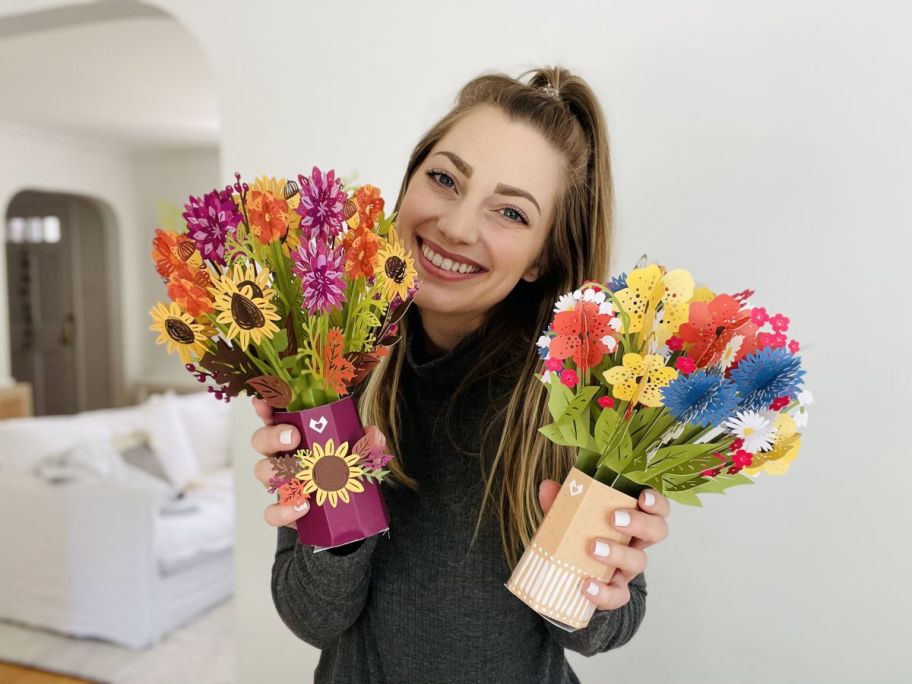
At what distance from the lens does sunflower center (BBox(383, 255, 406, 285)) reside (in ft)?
2.24

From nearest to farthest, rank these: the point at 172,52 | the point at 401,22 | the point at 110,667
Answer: the point at 401,22 < the point at 110,667 < the point at 172,52

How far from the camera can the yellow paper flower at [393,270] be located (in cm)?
68

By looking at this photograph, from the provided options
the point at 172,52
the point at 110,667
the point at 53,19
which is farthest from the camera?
the point at 172,52

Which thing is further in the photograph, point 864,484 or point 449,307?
point 864,484

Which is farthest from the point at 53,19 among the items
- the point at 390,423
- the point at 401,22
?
the point at 390,423

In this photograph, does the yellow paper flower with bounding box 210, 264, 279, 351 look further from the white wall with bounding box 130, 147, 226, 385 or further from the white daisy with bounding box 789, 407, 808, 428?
the white wall with bounding box 130, 147, 226, 385

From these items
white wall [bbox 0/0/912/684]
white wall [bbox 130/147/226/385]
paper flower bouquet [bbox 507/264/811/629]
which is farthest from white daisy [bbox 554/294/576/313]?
white wall [bbox 130/147/226/385]

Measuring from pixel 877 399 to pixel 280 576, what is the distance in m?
0.96

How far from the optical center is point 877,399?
110 cm

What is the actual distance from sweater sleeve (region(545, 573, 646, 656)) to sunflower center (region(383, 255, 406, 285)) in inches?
18.8

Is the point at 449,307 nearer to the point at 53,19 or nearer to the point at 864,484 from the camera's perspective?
the point at 864,484

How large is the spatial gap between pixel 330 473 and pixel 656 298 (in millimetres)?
379

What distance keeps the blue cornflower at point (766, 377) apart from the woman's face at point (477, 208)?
346mm

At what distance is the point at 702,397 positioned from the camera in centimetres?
62
